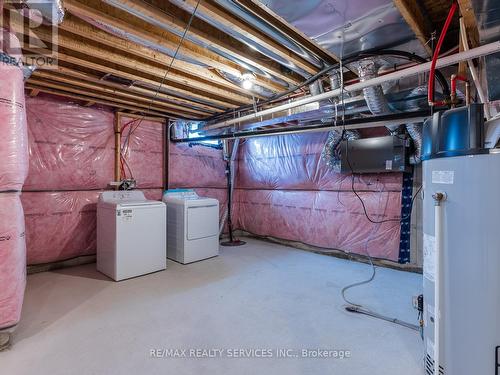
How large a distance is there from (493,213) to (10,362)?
9.22 feet

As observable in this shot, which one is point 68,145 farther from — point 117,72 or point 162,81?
point 162,81

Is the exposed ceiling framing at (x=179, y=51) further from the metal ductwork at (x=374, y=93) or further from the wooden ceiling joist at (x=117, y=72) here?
the metal ductwork at (x=374, y=93)

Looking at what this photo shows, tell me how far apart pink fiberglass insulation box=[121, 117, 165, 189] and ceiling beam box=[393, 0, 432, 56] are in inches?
150

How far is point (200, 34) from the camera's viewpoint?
79.8 inches

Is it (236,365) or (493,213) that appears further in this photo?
(236,365)

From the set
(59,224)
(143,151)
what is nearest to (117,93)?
(143,151)

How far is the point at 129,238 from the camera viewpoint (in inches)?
128

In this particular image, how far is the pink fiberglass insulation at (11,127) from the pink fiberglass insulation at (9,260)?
126mm

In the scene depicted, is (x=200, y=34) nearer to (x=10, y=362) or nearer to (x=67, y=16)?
(x=67, y=16)

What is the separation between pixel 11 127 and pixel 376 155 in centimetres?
372

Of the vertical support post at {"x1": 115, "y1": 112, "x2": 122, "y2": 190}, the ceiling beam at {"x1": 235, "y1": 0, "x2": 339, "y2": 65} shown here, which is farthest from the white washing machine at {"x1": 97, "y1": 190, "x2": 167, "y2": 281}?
the ceiling beam at {"x1": 235, "y1": 0, "x2": 339, "y2": 65}

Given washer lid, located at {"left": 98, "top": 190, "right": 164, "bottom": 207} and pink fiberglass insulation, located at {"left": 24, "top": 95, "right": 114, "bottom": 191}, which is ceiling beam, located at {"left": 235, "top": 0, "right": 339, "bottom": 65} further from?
pink fiberglass insulation, located at {"left": 24, "top": 95, "right": 114, "bottom": 191}

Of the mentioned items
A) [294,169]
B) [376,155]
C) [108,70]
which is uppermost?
[108,70]

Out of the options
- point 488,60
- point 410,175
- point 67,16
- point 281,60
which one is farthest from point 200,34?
point 410,175
